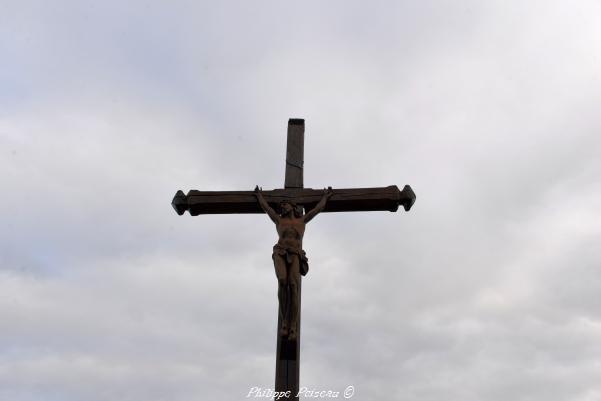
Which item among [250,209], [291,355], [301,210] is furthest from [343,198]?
[291,355]

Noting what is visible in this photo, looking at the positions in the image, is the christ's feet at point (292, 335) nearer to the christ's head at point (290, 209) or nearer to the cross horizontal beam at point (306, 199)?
the christ's head at point (290, 209)

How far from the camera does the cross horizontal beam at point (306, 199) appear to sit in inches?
312

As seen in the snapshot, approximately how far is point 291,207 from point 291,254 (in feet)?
2.31

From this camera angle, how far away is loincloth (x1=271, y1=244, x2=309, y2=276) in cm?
720

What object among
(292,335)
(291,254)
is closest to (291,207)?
(291,254)

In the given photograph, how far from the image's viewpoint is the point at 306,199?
26.0 ft

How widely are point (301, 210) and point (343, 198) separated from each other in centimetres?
51

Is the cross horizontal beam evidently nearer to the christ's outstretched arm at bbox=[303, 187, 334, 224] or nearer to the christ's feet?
the christ's outstretched arm at bbox=[303, 187, 334, 224]

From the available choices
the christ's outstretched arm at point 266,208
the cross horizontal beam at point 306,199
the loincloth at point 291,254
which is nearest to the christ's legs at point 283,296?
the loincloth at point 291,254

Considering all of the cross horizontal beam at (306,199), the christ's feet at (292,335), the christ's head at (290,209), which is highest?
the cross horizontal beam at (306,199)

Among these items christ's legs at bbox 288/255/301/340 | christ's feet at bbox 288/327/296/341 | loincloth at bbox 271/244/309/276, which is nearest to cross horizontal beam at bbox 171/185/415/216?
loincloth at bbox 271/244/309/276

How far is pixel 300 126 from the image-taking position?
8594mm

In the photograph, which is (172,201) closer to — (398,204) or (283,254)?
(283,254)

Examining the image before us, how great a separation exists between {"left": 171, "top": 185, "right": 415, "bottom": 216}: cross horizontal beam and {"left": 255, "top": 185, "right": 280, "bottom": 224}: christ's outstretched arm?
0.20ft
